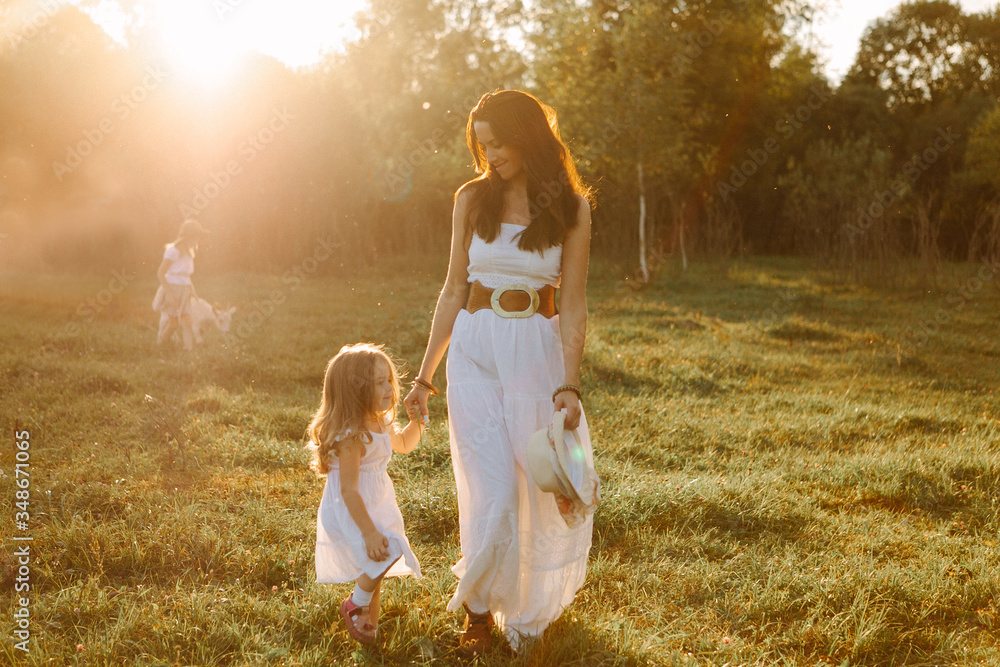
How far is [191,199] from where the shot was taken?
20.0 meters

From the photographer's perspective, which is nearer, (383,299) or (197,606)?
(197,606)

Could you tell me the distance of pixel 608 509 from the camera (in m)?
Answer: 4.87

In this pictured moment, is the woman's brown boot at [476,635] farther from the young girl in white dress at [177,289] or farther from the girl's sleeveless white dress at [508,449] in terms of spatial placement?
the young girl in white dress at [177,289]

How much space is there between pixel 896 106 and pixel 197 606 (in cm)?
3929

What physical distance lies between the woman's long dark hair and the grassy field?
5.80 ft

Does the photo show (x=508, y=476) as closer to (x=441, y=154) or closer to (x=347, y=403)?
(x=347, y=403)

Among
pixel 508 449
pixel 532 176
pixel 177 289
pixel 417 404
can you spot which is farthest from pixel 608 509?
pixel 177 289

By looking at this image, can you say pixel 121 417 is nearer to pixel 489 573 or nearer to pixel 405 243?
pixel 489 573

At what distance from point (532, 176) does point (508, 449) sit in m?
1.15

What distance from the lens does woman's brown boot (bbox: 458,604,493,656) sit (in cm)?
323

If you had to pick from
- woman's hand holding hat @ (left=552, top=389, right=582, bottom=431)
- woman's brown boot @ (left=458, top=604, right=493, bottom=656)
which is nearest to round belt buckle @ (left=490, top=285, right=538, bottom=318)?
woman's hand holding hat @ (left=552, top=389, right=582, bottom=431)

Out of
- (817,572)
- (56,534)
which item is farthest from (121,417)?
(817,572)

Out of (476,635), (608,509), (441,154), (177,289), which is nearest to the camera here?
(476,635)

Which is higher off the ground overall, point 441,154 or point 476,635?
point 441,154
